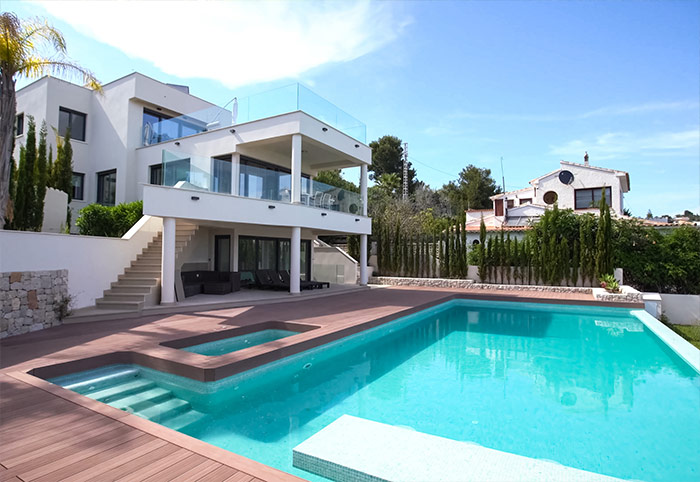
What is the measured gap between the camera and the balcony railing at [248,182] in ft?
37.8

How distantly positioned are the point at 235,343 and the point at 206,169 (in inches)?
242

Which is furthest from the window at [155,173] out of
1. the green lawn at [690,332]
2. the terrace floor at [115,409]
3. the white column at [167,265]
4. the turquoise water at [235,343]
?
the green lawn at [690,332]

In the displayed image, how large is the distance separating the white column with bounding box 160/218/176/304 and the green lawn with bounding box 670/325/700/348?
14.1m

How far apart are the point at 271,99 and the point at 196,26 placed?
11.0 ft

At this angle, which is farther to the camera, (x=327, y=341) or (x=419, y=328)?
(x=419, y=328)

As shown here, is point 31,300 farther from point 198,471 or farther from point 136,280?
point 198,471

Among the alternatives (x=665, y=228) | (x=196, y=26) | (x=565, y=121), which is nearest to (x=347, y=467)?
(x=196, y=26)

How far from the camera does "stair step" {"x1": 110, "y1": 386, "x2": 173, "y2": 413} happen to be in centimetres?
501

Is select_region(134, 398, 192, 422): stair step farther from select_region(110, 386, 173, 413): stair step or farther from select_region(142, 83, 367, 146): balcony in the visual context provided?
select_region(142, 83, 367, 146): balcony

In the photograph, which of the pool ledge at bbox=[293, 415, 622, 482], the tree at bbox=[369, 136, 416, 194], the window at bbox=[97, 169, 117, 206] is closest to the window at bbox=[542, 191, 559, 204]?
the tree at bbox=[369, 136, 416, 194]

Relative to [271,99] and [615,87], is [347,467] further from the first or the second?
[615,87]

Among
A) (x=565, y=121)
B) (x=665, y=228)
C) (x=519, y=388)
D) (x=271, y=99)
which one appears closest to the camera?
(x=519, y=388)

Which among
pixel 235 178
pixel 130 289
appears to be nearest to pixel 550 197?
pixel 235 178

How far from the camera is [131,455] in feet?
10.2
